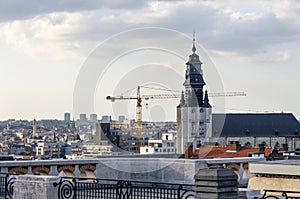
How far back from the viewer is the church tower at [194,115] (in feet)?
445

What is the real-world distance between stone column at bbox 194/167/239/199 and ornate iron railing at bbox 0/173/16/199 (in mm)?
6701

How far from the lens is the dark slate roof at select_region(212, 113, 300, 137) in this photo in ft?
422

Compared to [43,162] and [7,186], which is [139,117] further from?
[7,186]

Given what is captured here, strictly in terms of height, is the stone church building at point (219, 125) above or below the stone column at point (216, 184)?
above

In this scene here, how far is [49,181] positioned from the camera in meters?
15.3

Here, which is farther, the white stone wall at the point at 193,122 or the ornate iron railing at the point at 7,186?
Answer: the white stone wall at the point at 193,122

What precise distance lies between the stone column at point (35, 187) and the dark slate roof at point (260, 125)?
113918 millimetres

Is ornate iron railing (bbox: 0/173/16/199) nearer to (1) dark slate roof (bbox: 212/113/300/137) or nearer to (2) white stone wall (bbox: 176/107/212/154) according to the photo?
(1) dark slate roof (bbox: 212/113/300/137)

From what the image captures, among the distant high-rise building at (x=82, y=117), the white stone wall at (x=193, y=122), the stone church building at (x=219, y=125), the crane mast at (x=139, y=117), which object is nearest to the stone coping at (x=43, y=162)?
the distant high-rise building at (x=82, y=117)

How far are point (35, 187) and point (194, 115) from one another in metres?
126

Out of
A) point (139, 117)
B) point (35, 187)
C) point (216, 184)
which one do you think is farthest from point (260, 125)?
point (216, 184)

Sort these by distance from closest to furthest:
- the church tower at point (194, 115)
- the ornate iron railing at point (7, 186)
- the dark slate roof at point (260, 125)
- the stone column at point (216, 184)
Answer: the stone column at point (216, 184), the ornate iron railing at point (7, 186), the dark slate roof at point (260, 125), the church tower at point (194, 115)

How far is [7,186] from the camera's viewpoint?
16594mm

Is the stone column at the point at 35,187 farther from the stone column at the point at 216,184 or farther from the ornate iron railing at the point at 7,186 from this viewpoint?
the stone column at the point at 216,184
